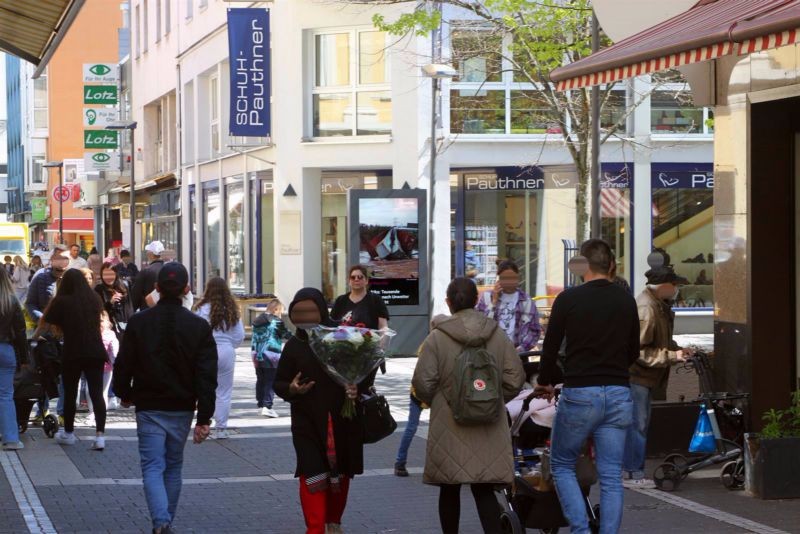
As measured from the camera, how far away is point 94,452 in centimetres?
1336

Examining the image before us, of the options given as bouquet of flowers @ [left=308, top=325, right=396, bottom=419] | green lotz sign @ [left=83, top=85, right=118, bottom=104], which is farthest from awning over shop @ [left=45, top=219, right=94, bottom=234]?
bouquet of flowers @ [left=308, top=325, right=396, bottom=419]

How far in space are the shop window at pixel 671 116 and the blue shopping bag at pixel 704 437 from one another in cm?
1830

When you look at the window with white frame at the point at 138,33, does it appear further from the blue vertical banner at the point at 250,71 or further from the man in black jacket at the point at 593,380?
the man in black jacket at the point at 593,380

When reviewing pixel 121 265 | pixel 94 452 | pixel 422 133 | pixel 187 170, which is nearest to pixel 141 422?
pixel 94 452

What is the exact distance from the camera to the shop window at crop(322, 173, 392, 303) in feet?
97.1

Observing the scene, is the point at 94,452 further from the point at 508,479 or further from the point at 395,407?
the point at 508,479

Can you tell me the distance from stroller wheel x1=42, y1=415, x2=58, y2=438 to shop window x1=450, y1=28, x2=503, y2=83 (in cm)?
1257

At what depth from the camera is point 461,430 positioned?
25.7ft

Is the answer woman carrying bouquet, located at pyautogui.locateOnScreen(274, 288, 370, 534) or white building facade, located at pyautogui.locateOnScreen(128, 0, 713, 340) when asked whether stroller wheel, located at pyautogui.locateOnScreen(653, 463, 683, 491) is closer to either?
woman carrying bouquet, located at pyautogui.locateOnScreen(274, 288, 370, 534)

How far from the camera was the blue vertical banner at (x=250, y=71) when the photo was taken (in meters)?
29.6

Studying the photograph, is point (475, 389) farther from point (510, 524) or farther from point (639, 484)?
point (639, 484)

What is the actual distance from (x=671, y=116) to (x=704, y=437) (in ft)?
61.0

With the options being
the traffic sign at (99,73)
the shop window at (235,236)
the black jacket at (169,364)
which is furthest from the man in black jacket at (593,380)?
the traffic sign at (99,73)

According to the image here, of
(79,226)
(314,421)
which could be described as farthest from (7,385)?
(79,226)
